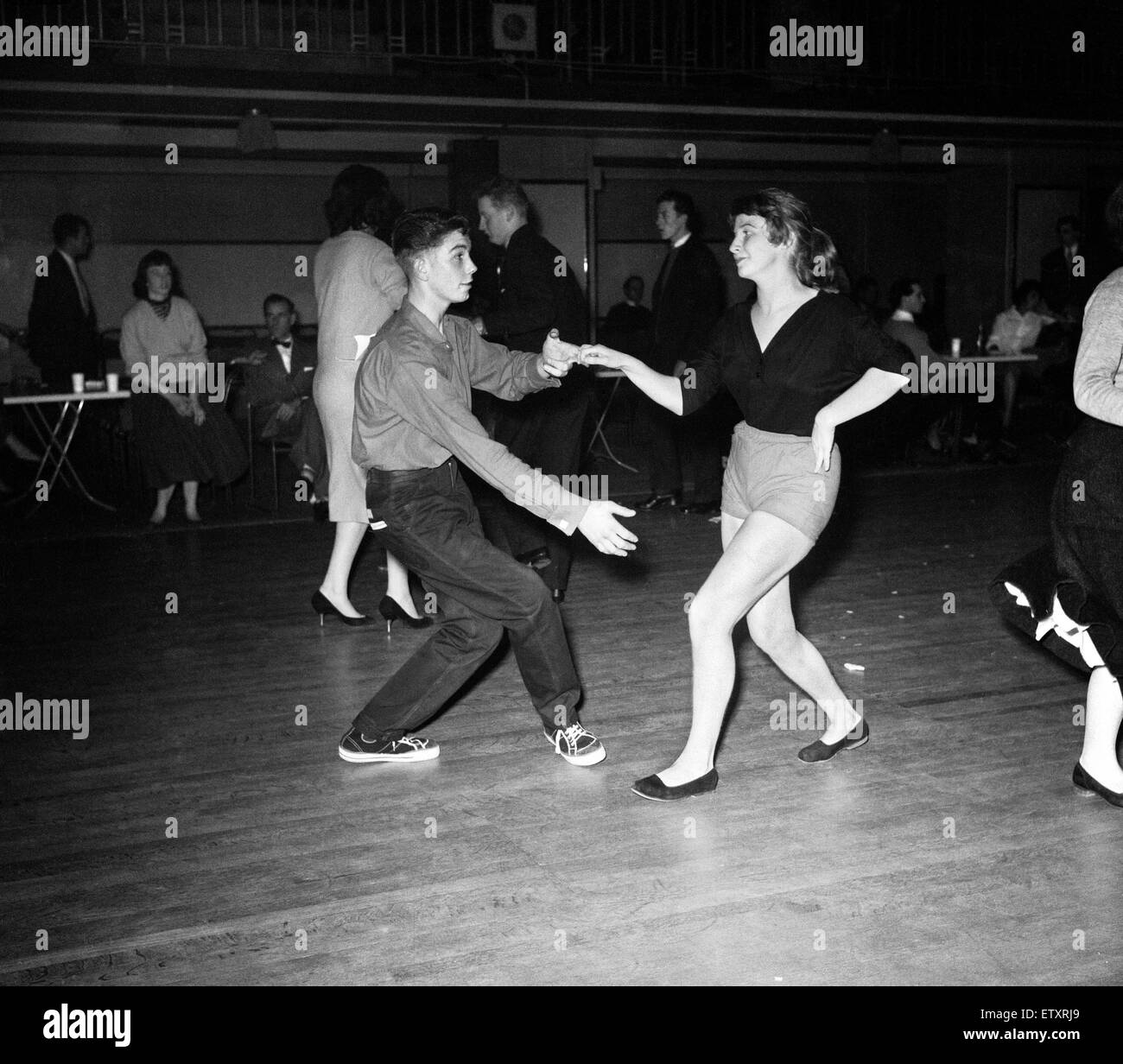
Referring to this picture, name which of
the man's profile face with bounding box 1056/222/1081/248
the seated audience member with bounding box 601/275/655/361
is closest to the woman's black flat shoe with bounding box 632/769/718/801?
the seated audience member with bounding box 601/275/655/361

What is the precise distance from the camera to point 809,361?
10.2ft

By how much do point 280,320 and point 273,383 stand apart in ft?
1.46

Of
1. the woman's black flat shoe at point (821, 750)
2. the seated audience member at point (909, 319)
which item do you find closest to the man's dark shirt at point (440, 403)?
the woman's black flat shoe at point (821, 750)

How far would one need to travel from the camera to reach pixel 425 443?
3.39 m

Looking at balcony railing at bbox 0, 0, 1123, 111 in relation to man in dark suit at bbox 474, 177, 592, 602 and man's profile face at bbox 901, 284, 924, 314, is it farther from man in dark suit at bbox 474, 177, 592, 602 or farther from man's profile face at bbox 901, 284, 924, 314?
man in dark suit at bbox 474, 177, 592, 602

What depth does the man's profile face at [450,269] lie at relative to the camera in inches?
132

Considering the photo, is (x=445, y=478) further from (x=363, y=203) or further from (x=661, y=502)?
(x=661, y=502)

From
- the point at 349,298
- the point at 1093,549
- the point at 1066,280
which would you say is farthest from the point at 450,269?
the point at 1066,280

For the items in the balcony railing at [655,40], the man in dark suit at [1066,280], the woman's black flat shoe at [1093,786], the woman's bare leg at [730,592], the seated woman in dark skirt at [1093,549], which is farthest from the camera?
the balcony railing at [655,40]

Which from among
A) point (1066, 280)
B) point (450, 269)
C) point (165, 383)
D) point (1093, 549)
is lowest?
point (1093, 549)

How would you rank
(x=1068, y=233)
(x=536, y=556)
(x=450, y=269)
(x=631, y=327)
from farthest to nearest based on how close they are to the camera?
(x=631, y=327) → (x=1068, y=233) → (x=536, y=556) → (x=450, y=269)

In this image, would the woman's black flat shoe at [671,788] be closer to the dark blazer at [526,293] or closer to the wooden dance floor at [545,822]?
the wooden dance floor at [545,822]

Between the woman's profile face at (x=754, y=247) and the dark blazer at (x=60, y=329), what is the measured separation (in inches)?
235
